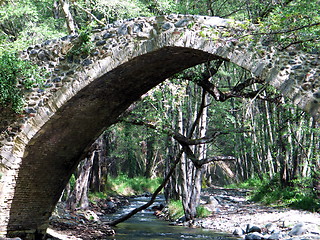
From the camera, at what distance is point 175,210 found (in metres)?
13.8

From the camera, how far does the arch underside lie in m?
7.05

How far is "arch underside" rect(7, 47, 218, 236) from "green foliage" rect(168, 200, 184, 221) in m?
5.32

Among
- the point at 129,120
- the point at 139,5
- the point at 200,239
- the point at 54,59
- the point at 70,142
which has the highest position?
the point at 139,5

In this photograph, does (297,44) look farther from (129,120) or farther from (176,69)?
(129,120)

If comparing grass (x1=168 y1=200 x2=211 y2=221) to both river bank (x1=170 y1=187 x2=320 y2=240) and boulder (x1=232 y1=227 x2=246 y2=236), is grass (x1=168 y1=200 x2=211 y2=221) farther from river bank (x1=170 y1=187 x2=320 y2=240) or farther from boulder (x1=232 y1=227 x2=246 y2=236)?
boulder (x1=232 y1=227 x2=246 y2=236)

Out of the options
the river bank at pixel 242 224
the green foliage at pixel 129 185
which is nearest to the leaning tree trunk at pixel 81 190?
the river bank at pixel 242 224

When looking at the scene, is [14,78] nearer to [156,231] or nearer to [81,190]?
[156,231]

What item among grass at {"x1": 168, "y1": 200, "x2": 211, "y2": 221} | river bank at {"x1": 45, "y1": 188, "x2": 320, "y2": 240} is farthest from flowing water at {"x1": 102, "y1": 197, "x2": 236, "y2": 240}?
grass at {"x1": 168, "y1": 200, "x2": 211, "y2": 221}

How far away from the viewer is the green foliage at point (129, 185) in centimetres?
2186

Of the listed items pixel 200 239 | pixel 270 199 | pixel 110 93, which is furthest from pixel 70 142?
pixel 270 199

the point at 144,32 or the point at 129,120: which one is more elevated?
the point at 144,32

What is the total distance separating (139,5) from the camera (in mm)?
12000

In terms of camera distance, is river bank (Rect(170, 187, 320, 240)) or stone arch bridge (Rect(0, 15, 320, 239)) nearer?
stone arch bridge (Rect(0, 15, 320, 239))

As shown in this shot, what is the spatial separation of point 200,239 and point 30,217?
3.88 metres
